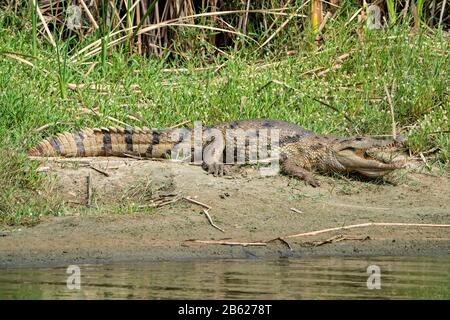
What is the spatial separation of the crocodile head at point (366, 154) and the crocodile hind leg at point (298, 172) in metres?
0.31

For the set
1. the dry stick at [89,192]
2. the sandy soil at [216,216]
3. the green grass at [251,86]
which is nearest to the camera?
the sandy soil at [216,216]

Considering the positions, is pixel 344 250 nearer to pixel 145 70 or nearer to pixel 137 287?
pixel 137 287

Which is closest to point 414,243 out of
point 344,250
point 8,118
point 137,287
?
point 344,250

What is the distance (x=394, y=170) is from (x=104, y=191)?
2.32 metres

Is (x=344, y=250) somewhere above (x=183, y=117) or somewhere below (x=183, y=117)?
below

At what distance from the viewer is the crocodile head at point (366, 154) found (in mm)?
8398

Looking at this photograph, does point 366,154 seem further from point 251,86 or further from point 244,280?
point 244,280

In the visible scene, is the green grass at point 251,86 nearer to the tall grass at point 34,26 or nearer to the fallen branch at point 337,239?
the tall grass at point 34,26

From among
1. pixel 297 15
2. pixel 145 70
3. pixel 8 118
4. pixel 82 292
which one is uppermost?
pixel 297 15

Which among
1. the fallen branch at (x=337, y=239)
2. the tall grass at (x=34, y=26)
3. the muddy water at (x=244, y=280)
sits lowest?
the muddy water at (x=244, y=280)

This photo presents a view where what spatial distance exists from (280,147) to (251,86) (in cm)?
89

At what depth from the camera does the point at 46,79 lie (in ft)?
30.8

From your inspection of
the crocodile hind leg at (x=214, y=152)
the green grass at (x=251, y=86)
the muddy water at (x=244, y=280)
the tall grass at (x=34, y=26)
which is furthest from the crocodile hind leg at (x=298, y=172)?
the tall grass at (x=34, y=26)

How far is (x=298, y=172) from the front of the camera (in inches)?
332
